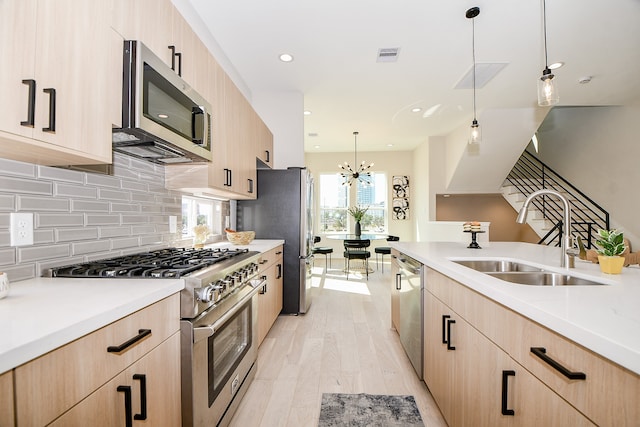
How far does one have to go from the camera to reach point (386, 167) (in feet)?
26.4

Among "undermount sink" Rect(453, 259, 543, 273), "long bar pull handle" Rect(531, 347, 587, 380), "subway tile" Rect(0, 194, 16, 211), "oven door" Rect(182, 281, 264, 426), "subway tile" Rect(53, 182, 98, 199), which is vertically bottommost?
"oven door" Rect(182, 281, 264, 426)

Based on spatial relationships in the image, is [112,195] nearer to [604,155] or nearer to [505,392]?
[505,392]

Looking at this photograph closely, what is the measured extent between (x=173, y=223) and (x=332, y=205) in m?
6.16

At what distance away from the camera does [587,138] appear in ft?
18.2

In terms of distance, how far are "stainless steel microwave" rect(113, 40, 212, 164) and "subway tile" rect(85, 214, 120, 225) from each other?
0.37 meters

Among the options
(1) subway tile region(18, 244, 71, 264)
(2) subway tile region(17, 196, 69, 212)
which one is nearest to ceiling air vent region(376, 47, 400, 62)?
(2) subway tile region(17, 196, 69, 212)

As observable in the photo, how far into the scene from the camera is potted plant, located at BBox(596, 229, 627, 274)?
51.9 inches

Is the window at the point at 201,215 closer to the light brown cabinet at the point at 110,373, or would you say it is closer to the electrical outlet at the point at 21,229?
the electrical outlet at the point at 21,229

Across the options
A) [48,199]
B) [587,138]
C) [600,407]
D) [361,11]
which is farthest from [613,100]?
[48,199]

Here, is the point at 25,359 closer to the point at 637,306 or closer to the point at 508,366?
the point at 508,366

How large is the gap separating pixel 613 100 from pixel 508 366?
18.5ft

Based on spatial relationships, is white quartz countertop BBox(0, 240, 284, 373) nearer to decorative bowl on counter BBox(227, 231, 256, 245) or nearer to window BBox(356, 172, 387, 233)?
decorative bowl on counter BBox(227, 231, 256, 245)

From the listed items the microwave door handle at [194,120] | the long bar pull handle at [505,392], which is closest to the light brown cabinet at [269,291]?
the microwave door handle at [194,120]

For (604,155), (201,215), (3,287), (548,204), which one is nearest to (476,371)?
(3,287)
